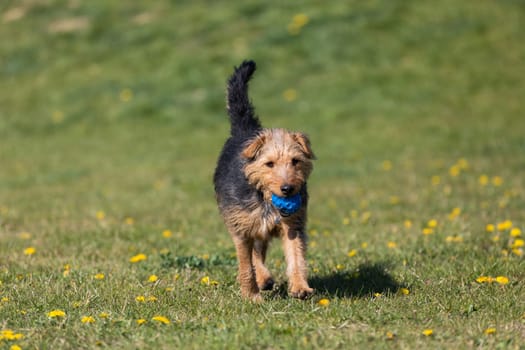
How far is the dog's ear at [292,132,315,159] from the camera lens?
581cm

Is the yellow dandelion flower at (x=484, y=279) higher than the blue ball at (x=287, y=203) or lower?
lower

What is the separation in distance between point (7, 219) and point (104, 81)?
39.2ft

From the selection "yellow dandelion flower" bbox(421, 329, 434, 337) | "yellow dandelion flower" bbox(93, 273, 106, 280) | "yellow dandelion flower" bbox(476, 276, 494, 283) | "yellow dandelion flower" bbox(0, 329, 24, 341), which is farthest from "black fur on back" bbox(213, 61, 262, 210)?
"yellow dandelion flower" bbox(0, 329, 24, 341)

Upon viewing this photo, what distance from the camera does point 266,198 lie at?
19.1 ft

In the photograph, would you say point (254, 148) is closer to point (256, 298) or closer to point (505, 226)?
point (256, 298)

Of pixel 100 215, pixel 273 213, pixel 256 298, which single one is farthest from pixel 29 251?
pixel 273 213

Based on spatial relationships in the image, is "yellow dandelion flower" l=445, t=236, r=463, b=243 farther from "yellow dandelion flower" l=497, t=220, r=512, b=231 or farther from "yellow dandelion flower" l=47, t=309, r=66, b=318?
"yellow dandelion flower" l=47, t=309, r=66, b=318

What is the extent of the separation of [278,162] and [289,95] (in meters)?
14.2

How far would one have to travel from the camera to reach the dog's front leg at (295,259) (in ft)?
18.9

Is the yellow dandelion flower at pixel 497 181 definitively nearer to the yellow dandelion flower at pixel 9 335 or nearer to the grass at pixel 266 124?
the grass at pixel 266 124

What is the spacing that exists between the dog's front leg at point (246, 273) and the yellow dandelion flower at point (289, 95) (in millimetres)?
13626

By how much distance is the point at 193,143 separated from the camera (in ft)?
57.7

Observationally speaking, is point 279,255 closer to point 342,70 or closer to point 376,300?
point 376,300

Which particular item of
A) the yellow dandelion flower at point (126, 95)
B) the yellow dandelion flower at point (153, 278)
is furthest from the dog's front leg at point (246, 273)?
the yellow dandelion flower at point (126, 95)
